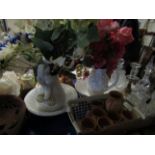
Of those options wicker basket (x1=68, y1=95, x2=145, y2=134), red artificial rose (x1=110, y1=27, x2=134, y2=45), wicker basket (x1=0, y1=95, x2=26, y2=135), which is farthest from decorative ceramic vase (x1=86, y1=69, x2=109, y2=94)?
wicker basket (x1=0, y1=95, x2=26, y2=135)

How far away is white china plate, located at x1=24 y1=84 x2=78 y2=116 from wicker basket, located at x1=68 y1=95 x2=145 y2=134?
5 cm

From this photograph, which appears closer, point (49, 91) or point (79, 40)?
point (79, 40)

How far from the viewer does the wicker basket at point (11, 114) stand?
0.71 metres

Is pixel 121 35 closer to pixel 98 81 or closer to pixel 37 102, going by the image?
pixel 98 81

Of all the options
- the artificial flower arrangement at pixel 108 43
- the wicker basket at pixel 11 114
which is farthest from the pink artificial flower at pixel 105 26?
the wicker basket at pixel 11 114

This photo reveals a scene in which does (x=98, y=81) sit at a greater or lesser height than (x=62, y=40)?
lesser

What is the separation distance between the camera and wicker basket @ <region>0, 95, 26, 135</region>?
707 millimetres

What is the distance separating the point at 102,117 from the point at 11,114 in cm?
33

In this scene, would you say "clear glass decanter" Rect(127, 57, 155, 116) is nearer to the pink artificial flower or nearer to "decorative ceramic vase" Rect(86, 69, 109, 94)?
"decorative ceramic vase" Rect(86, 69, 109, 94)

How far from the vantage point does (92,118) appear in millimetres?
765

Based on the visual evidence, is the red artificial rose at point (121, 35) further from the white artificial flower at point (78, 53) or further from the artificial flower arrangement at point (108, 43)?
the white artificial flower at point (78, 53)

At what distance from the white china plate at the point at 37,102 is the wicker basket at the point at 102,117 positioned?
0.05 metres

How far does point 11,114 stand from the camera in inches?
29.0

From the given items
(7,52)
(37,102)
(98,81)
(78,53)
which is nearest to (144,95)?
(98,81)
